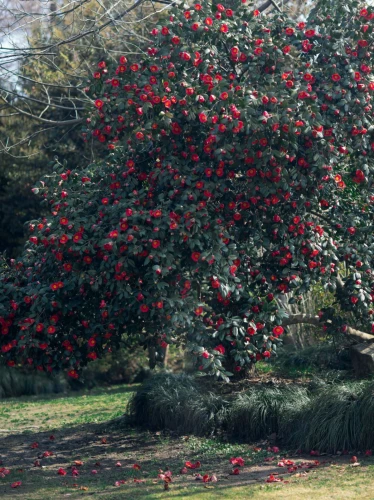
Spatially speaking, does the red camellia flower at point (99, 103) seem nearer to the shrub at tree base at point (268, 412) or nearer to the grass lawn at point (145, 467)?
the grass lawn at point (145, 467)

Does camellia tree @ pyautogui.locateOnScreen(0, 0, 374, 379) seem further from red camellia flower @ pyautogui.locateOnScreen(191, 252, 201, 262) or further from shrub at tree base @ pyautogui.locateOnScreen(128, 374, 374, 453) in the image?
shrub at tree base @ pyautogui.locateOnScreen(128, 374, 374, 453)

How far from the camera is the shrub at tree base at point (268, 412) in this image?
7.00 meters

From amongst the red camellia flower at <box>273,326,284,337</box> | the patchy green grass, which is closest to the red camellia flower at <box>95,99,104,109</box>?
the red camellia flower at <box>273,326,284,337</box>

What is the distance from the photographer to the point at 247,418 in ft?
Answer: 25.9

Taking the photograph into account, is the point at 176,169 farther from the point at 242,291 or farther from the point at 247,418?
the point at 247,418

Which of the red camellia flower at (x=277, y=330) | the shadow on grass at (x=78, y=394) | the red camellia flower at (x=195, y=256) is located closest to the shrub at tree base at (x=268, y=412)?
the red camellia flower at (x=277, y=330)

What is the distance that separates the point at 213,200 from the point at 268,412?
248 cm

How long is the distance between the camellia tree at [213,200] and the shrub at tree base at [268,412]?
0.93 m

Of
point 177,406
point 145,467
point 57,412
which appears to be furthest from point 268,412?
point 57,412

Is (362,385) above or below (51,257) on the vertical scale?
below

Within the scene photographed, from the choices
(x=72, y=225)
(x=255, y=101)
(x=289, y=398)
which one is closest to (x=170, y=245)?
(x=72, y=225)

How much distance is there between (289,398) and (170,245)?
2.72 m

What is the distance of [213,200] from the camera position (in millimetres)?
6750

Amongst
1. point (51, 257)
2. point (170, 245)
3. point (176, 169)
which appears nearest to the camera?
point (170, 245)
